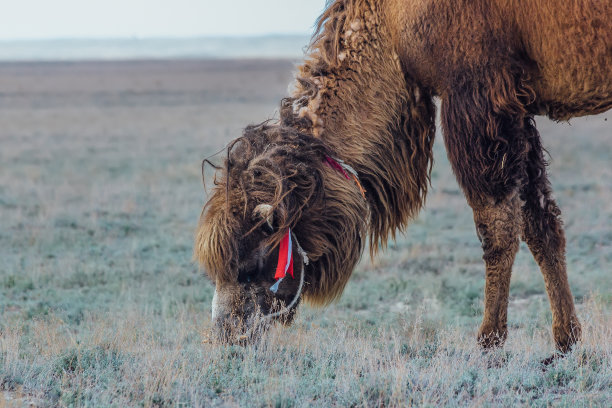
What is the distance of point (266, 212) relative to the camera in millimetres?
4590

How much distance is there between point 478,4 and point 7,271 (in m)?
6.31

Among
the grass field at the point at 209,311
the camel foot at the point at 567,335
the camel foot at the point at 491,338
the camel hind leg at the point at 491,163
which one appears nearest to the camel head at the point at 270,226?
the grass field at the point at 209,311

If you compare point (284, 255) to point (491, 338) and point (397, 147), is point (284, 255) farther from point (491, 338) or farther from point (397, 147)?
point (491, 338)

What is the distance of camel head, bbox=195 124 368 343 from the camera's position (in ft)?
15.3

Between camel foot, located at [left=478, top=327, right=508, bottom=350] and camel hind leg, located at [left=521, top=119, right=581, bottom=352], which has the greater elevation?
camel hind leg, located at [left=521, top=119, right=581, bottom=352]

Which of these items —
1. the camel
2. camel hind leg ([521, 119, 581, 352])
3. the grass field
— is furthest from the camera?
camel hind leg ([521, 119, 581, 352])

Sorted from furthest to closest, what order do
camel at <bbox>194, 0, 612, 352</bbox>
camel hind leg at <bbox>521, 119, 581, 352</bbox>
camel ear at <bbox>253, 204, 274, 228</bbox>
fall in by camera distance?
camel hind leg at <bbox>521, 119, 581, 352</bbox> → camel ear at <bbox>253, 204, 274, 228</bbox> → camel at <bbox>194, 0, 612, 352</bbox>

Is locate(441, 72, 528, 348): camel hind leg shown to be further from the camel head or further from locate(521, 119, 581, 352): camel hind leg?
the camel head

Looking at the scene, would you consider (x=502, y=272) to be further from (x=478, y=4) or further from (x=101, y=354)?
(x=101, y=354)

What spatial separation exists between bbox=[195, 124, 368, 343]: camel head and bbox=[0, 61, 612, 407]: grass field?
25 cm

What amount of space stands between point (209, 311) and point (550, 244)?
3.54 m

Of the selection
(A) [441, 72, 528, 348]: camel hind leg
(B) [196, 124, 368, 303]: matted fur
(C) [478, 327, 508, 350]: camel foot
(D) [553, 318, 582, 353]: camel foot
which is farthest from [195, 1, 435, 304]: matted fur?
(D) [553, 318, 582, 353]: camel foot

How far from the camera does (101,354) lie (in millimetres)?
4742

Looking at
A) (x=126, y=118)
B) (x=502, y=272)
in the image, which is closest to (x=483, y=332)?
(x=502, y=272)
